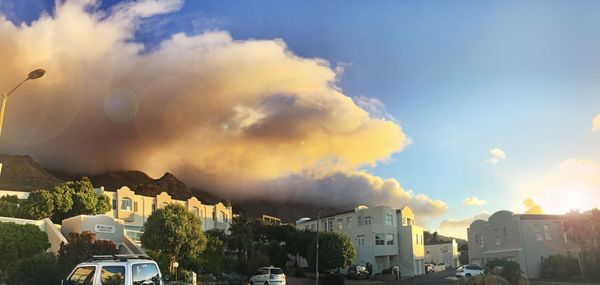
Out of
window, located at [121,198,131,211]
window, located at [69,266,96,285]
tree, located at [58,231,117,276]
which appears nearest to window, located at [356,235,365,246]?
window, located at [121,198,131,211]

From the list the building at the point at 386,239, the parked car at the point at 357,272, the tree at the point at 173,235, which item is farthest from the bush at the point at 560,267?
the tree at the point at 173,235

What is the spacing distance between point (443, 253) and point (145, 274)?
12420 centimetres

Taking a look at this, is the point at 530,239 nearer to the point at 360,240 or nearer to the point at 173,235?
the point at 360,240

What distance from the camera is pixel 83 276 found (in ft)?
54.9

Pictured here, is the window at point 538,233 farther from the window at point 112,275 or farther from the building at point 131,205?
the window at point 112,275

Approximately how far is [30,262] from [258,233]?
59031 mm

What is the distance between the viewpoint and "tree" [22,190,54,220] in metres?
59.7

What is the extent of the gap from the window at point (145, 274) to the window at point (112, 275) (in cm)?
34

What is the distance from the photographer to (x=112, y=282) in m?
16.4

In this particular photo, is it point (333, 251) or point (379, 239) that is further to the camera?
point (379, 239)

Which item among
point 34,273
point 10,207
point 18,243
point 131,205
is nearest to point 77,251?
point 34,273

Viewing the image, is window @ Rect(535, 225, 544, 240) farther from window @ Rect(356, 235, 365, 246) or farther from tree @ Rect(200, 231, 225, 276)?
tree @ Rect(200, 231, 225, 276)

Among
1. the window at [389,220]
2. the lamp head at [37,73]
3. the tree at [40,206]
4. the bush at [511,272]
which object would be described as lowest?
the bush at [511,272]

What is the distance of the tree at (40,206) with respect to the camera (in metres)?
59.7
